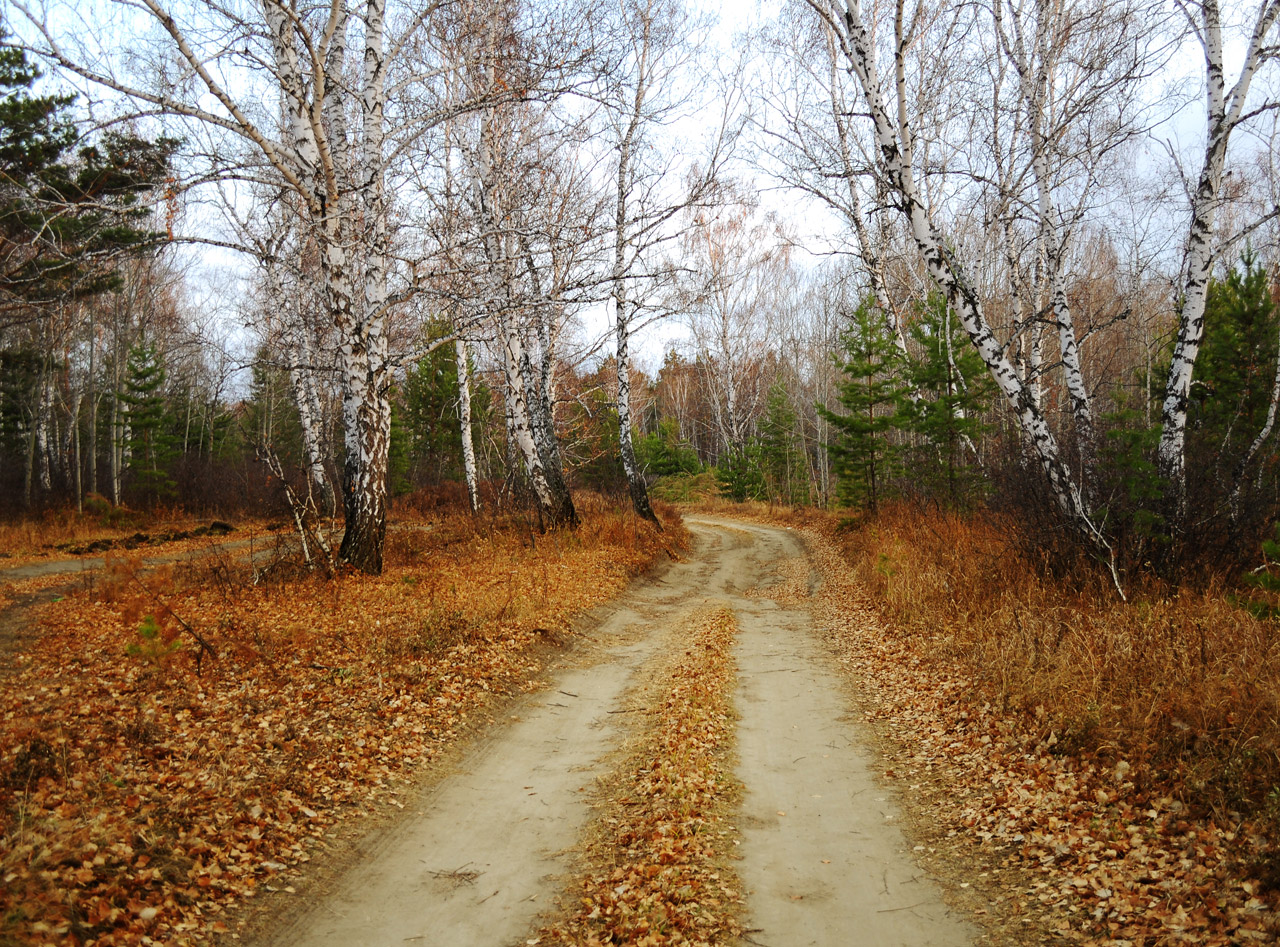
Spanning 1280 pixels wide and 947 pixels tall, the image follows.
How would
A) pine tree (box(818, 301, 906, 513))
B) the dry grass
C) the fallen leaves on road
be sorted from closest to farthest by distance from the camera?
the fallen leaves on road → the dry grass → pine tree (box(818, 301, 906, 513))

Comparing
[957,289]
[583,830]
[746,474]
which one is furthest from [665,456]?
[583,830]

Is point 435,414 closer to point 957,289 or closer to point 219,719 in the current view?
point 957,289

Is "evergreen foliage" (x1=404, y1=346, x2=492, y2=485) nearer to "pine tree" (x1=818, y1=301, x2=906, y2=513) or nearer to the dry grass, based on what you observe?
"pine tree" (x1=818, y1=301, x2=906, y2=513)

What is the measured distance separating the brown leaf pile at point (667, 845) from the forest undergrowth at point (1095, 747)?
143 centimetres

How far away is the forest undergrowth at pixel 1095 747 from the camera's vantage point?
3631 millimetres

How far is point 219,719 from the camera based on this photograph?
580 cm

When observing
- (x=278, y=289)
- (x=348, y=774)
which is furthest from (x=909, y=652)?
(x=278, y=289)

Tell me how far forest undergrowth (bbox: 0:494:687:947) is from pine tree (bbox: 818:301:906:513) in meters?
11.5

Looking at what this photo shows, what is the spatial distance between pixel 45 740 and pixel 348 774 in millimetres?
1991

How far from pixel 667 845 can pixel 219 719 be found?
12.7 ft

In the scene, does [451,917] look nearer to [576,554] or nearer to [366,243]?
[366,243]

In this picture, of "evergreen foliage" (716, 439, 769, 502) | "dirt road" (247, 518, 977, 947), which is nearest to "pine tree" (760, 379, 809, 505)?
"evergreen foliage" (716, 439, 769, 502)

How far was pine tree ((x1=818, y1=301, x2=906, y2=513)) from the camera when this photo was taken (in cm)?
1897

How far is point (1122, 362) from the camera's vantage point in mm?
33781
